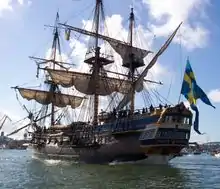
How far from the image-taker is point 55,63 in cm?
Answer: 8594

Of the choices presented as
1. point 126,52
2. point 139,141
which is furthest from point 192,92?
point 126,52

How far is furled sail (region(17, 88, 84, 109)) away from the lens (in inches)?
3056

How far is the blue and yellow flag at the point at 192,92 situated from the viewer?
145 feet

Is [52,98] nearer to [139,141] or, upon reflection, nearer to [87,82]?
[87,82]

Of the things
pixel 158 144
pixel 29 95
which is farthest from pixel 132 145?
pixel 29 95

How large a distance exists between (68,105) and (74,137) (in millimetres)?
25311

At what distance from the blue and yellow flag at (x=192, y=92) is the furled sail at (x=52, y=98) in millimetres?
39559

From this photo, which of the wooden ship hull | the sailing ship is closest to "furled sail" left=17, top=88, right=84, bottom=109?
the sailing ship

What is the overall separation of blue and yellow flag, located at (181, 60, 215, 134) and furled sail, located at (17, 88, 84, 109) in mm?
39559

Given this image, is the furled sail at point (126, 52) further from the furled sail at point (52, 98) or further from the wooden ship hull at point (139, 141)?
the furled sail at point (52, 98)

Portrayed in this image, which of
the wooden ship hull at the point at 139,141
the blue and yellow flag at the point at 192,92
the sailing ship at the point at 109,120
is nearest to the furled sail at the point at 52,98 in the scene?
the sailing ship at the point at 109,120

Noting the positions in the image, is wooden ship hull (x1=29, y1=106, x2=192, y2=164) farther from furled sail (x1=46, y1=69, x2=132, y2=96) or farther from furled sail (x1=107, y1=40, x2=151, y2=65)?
furled sail (x1=107, y1=40, x2=151, y2=65)

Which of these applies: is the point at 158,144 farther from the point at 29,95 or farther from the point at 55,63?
the point at 55,63

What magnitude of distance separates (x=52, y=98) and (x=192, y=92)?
41012 millimetres
